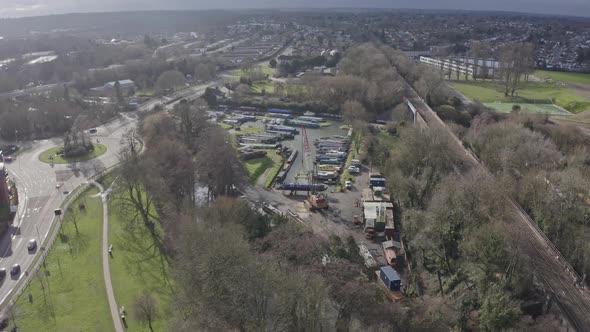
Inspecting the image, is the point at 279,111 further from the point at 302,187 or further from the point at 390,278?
the point at 390,278

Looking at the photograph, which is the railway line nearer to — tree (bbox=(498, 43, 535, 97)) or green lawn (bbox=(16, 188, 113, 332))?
green lawn (bbox=(16, 188, 113, 332))

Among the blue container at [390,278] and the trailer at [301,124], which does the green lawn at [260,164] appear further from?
the blue container at [390,278]

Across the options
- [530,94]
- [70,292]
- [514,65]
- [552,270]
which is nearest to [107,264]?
[70,292]

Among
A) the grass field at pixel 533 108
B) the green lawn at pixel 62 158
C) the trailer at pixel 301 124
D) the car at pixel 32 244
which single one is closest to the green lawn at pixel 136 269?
the car at pixel 32 244

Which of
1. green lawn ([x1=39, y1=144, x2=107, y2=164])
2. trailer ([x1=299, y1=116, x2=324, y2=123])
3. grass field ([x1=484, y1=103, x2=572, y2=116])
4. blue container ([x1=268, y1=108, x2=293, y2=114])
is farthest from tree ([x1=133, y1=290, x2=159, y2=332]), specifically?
grass field ([x1=484, y1=103, x2=572, y2=116])

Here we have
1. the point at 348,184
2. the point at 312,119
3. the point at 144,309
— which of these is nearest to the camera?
the point at 144,309

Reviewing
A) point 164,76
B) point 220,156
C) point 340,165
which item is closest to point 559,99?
point 340,165
